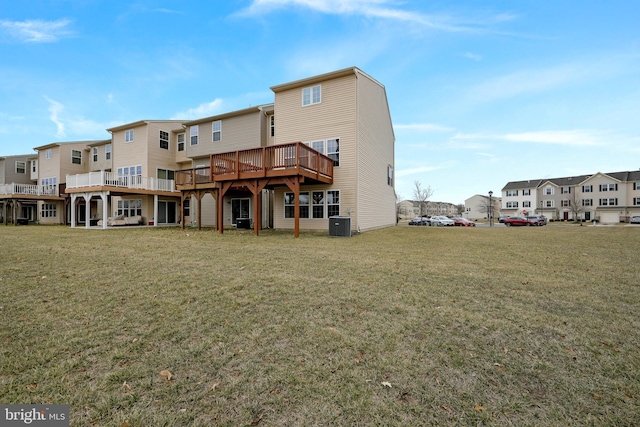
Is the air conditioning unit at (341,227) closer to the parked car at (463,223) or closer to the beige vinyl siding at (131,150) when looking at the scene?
the beige vinyl siding at (131,150)

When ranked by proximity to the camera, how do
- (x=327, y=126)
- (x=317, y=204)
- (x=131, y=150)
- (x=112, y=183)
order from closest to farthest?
(x=327, y=126), (x=317, y=204), (x=112, y=183), (x=131, y=150)

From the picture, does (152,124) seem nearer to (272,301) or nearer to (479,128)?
(272,301)

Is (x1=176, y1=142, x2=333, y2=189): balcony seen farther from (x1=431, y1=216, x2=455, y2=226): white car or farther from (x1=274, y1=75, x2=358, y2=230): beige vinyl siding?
A: (x1=431, y1=216, x2=455, y2=226): white car

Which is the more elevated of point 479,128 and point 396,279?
point 479,128

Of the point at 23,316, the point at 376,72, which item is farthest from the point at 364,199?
the point at 23,316

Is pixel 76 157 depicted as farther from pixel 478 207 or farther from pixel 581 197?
pixel 478 207

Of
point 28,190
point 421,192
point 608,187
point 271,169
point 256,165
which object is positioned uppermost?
point 421,192

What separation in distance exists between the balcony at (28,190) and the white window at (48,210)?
320 cm

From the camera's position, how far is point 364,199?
16.2m

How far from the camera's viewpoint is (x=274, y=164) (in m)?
13.3

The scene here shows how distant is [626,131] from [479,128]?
11.6 metres

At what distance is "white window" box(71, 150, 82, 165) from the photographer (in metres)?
28.4

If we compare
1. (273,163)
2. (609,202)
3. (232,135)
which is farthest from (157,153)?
(609,202)

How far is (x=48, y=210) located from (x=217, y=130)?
2382cm
